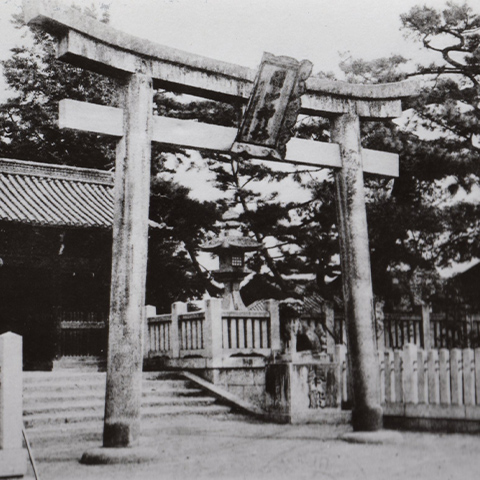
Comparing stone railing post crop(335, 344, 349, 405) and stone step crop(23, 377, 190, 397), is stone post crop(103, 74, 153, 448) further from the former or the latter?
stone step crop(23, 377, 190, 397)

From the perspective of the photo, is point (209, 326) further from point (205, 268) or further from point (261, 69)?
point (205, 268)

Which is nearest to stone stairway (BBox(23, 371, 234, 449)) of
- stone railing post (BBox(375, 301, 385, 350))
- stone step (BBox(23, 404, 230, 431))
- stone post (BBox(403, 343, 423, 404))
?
stone step (BBox(23, 404, 230, 431))

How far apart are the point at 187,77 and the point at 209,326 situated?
7.23 metres

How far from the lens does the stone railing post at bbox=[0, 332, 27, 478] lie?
609 cm

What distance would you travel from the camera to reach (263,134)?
8.16 metres

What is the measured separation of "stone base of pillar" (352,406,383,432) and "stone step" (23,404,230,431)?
14.7 ft

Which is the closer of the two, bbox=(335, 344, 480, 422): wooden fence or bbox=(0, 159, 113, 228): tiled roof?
bbox=(335, 344, 480, 422): wooden fence

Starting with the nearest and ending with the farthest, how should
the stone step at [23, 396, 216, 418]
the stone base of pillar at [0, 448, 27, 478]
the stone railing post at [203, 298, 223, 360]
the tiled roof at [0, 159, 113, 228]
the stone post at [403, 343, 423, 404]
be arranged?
the stone base of pillar at [0, 448, 27, 478] → the stone post at [403, 343, 423, 404] → the stone step at [23, 396, 216, 418] → the stone railing post at [203, 298, 223, 360] → the tiled roof at [0, 159, 113, 228]

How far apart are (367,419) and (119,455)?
10.2 feet

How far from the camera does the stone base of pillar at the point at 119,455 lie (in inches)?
259

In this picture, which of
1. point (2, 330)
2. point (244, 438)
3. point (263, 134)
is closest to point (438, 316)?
point (244, 438)

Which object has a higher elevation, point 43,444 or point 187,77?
point 187,77

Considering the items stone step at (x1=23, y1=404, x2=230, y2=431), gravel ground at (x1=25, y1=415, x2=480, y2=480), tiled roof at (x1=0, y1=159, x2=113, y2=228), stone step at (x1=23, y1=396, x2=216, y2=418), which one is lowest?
gravel ground at (x1=25, y1=415, x2=480, y2=480)

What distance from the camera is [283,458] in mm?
7152
